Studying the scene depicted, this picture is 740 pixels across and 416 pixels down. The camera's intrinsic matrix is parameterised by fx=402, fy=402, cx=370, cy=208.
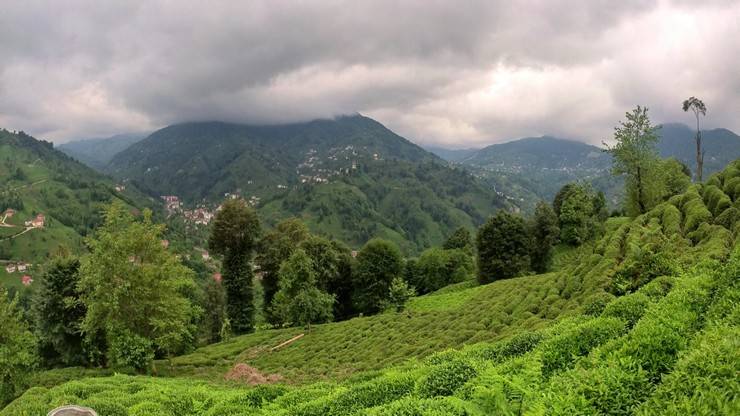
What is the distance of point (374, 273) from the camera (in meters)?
61.5

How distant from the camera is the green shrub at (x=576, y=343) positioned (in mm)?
10312

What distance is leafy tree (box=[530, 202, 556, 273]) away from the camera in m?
71.1

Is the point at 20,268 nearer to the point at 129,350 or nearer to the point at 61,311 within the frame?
the point at 61,311

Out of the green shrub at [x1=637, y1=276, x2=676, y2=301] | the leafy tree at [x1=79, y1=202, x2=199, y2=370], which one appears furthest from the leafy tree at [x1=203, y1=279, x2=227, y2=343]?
the green shrub at [x1=637, y1=276, x2=676, y2=301]

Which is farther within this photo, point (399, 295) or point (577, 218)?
point (577, 218)

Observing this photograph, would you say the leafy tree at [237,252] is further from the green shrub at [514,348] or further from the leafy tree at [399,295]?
the green shrub at [514,348]

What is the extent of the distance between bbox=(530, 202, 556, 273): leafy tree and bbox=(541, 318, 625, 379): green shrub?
61820mm

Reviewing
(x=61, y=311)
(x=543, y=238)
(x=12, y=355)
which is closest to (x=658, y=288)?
(x=12, y=355)

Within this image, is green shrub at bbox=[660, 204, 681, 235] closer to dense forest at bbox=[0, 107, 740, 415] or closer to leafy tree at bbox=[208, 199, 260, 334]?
dense forest at bbox=[0, 107, 740, 415]

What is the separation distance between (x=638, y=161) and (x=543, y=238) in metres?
32.0

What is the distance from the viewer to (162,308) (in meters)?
30.5

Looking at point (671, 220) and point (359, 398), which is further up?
point (671, 220)

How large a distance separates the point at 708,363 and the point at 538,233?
72.3 m

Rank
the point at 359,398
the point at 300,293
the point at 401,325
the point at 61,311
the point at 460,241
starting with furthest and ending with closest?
the point at 460,241 → the point at 300,293 → the point at 401,325 → the point at 61,311 → the point at 359,398
